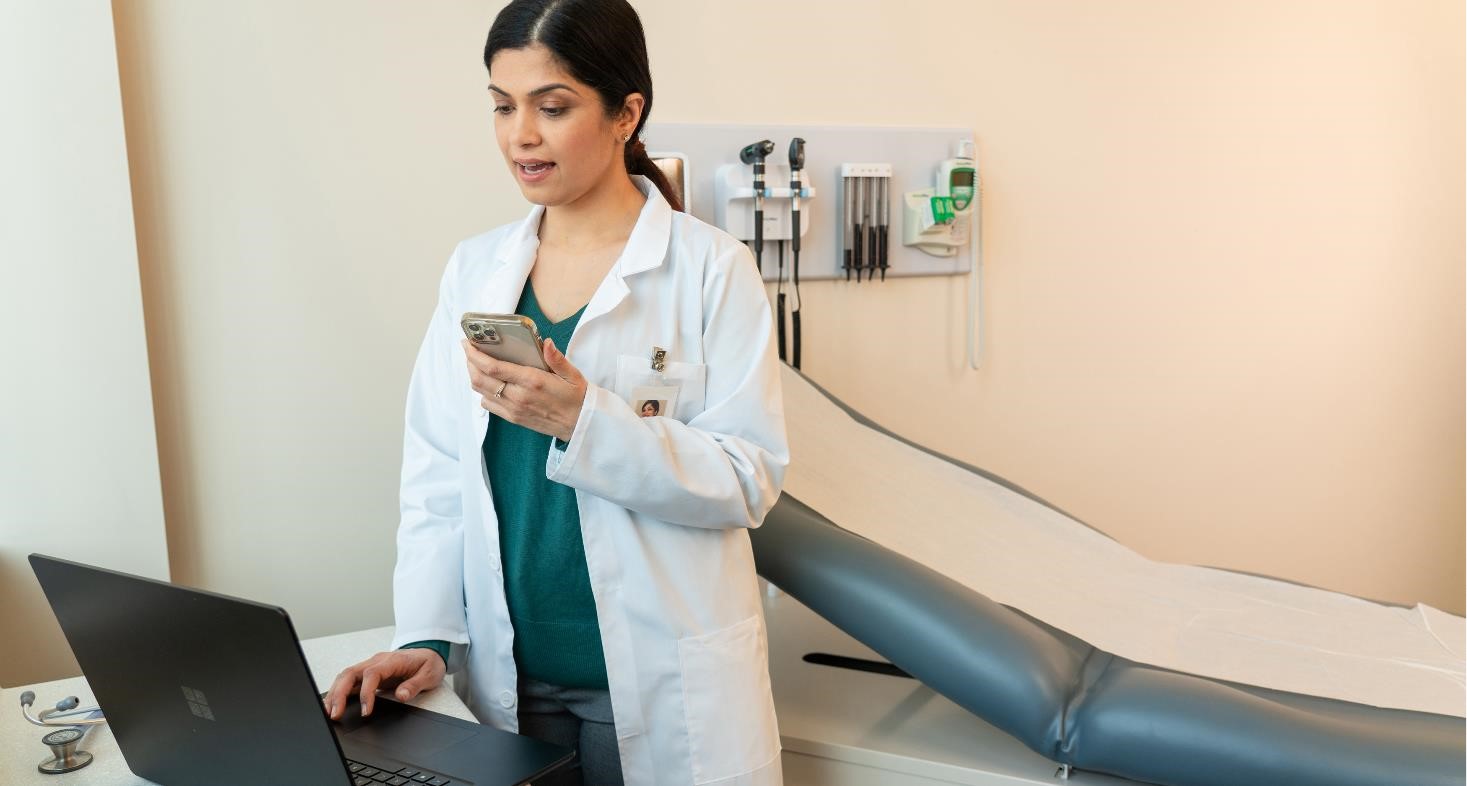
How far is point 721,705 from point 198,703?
55 cm

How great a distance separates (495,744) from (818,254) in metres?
1.45

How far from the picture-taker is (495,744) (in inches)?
40.0

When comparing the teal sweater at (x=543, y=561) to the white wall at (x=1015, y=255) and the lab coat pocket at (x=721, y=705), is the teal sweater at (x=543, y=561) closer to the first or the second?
the lab coat pocket at (x=721, y=705)

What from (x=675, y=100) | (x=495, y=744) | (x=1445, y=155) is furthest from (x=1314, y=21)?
(x=495, y=744)

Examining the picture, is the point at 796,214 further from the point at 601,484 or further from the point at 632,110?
the point at 601,484

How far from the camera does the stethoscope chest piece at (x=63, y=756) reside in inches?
39.7

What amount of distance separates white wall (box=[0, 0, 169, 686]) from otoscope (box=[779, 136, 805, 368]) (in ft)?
3.63

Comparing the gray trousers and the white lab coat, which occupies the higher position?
the white lab coat

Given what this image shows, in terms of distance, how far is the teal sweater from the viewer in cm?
126

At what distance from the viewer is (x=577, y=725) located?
4.33 feet

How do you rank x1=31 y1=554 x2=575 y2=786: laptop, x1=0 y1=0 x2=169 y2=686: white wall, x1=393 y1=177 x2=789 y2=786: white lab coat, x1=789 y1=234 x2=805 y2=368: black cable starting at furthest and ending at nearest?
1. x1=789 y1=234 x2=805 y2=368: black cable
2. x1=0 y1=0 x2=169 y2=686: white wall
3. x1=393 y1=177 x2=789 y2=786: white lab coat
4. x1=31 y1=554 x2=575 y2=786: laptop

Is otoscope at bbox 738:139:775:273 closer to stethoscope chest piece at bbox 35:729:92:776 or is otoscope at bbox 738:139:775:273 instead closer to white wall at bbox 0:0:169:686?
white wall at bbox 0:0:169:686

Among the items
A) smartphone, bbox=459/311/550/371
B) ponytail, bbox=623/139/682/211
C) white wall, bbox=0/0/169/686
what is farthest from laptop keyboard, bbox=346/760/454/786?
white wall, bbox=0/0/169/686

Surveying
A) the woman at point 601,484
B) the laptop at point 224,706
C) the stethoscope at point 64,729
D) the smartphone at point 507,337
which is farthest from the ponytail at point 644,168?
the stethoscope at point 64,729
